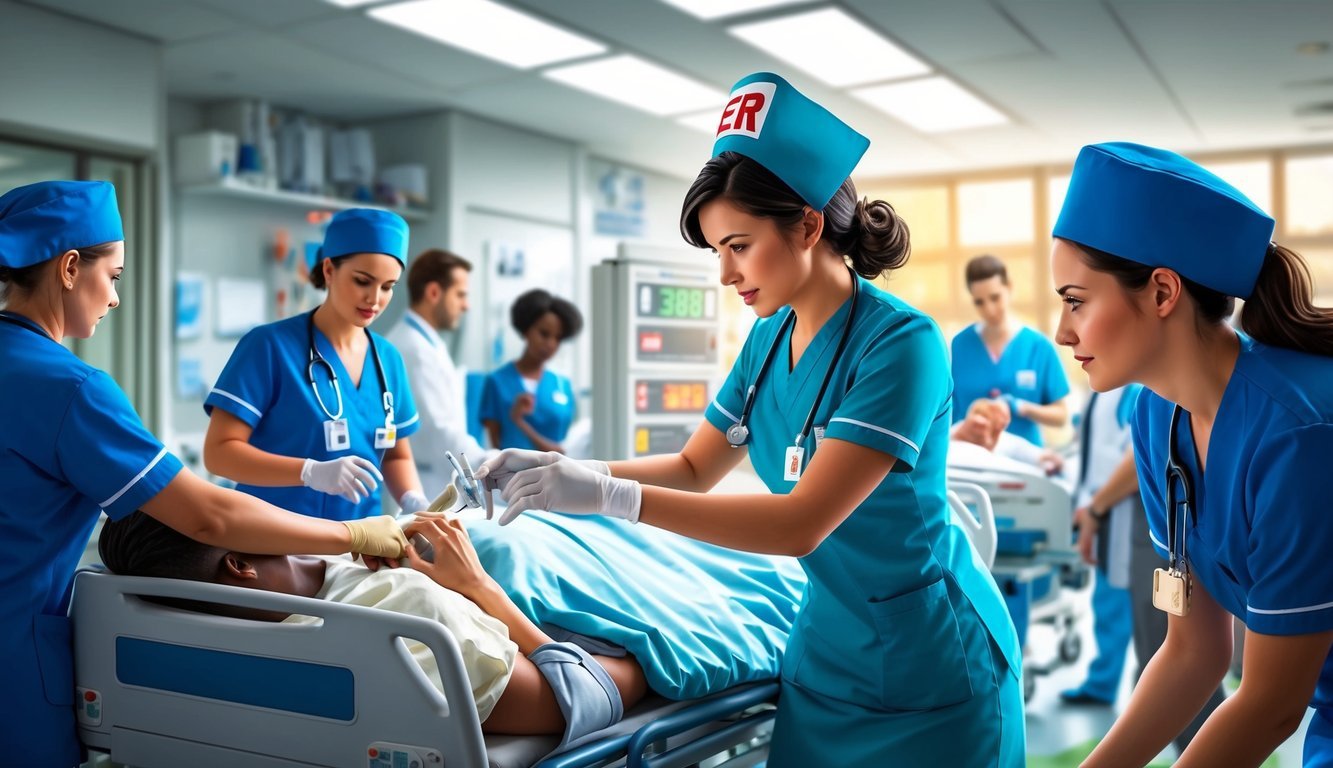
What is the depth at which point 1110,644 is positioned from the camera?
396 centimetres

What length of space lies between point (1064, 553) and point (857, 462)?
2459 mm

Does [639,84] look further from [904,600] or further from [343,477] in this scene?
[904,600]

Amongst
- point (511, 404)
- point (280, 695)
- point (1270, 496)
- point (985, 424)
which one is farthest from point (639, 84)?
point (1270, 496)

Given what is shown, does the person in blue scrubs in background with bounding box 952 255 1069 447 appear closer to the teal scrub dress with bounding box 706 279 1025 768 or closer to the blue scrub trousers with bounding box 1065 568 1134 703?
the blue scrub trousers with bounding box 1065 568 1134 703

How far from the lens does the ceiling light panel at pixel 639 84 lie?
523 centimetres

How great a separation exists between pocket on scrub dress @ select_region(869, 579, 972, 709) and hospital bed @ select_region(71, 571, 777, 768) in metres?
0.37

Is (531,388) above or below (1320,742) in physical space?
above

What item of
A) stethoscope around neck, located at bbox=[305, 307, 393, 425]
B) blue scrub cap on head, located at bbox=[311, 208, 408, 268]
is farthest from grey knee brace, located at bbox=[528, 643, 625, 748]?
blue scrub cap on head, located at bbox=[311, 208, 408, 268]

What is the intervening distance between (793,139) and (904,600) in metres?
0.64

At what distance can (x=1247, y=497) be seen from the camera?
108 centimetres

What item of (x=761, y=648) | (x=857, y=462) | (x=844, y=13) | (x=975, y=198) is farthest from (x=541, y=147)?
(x=857, y=462)

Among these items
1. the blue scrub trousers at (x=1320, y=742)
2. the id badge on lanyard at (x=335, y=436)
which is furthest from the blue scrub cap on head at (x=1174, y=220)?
the id badge on lanyard at (x=335, y=436)

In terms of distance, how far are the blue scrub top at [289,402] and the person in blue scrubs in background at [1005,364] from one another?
255cm

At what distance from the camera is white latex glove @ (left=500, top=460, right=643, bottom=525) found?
55.5 inches
